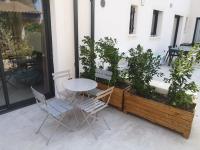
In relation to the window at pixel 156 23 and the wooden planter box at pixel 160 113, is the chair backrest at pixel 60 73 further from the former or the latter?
the window at pixel 156 23

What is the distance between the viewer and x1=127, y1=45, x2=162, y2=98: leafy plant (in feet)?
9.75

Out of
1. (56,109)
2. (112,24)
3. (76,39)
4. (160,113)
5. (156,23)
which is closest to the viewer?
(56,109)

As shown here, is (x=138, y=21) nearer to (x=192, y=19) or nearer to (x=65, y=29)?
(x=65, y=29)

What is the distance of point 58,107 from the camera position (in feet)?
8.84

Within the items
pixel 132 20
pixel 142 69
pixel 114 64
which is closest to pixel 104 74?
pixel 114 64

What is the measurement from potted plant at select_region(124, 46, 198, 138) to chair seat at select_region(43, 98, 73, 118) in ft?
3.67

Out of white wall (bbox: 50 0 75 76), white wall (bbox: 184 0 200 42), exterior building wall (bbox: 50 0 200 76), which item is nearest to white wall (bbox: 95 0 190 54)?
exterior building wall (bbox: 50 0 200 76)

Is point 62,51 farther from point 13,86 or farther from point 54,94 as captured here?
point 13,86

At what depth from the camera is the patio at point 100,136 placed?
8.10 ft

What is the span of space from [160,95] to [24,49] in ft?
9.18

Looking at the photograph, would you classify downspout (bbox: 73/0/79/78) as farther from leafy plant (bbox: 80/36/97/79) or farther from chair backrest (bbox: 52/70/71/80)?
chair backrest (bbox: 52/70/71/80)

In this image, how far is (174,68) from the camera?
275 cm

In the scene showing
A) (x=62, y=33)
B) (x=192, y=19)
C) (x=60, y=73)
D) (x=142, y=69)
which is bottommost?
(x=60, y=73)

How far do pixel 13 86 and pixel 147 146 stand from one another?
289 centimetres
